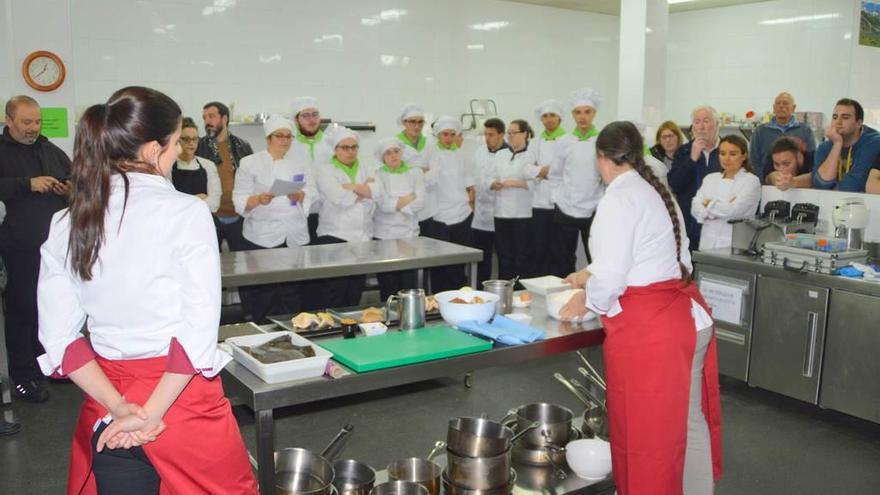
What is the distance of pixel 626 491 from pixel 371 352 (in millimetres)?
944

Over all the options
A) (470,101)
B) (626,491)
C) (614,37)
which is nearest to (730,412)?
(626,491)

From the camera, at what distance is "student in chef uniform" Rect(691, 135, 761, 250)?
436 centimetres

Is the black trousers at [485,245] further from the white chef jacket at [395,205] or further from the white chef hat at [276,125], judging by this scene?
the white chef hat at [276,125]

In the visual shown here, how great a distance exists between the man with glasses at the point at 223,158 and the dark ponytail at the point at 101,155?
3619mm

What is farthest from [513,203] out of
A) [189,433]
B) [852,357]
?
[189,433]

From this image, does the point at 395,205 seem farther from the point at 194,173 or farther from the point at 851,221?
the point at 851,221

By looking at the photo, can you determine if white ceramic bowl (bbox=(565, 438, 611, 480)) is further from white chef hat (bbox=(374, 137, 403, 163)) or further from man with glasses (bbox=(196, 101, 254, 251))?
man with glasses (bbox=(196, 101, 254, 251))

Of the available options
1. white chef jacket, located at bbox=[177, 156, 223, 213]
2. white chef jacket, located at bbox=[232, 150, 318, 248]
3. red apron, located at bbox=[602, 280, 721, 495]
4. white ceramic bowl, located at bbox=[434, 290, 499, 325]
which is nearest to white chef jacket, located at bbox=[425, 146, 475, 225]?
white chef jacket, located at bbox=[232, 150, 318, 248]

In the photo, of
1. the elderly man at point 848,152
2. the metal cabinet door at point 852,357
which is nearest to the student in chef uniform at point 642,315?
the metal cabinet door at point 852,357

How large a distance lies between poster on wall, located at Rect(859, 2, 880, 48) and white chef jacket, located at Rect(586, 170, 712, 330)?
3.22 m

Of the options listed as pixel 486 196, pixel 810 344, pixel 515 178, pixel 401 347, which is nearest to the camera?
pixel 401 347

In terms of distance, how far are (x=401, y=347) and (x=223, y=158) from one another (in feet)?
11.0

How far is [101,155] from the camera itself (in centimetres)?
149

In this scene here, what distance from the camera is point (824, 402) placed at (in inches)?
145
